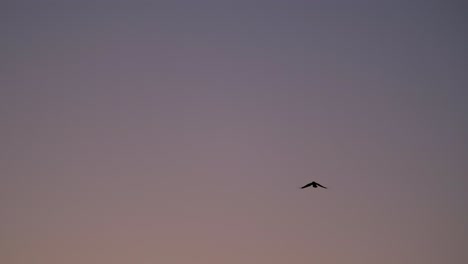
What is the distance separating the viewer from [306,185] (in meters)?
77.3
